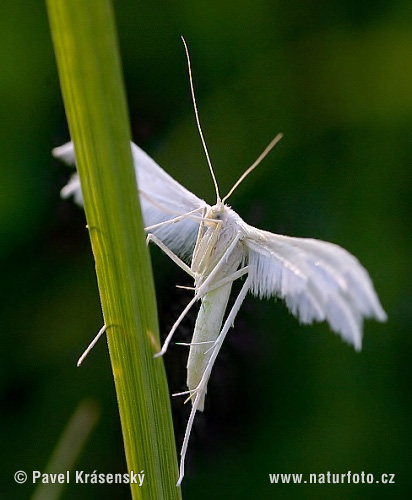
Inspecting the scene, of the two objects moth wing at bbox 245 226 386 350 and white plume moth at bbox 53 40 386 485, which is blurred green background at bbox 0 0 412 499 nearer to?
white plume moth at bbox 53 40 386 485

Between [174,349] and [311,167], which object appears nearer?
[174,349]

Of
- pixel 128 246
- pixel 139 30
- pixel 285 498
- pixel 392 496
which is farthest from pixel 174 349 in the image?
pixel 128 246

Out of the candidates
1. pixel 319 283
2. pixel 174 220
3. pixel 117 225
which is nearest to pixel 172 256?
pixel 174 220

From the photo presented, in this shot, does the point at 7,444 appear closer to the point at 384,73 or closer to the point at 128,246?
the point at 128,246

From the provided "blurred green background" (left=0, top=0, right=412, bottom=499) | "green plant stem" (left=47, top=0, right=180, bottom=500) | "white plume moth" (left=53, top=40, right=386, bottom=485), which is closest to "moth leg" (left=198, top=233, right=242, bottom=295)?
"white plume moth" (left=53, top=40, right=386, bottom=485)

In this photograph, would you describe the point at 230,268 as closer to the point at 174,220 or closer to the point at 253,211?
the point at 174,220

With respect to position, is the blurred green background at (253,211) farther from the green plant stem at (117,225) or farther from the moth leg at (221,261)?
the green plant stem at (117,225)
